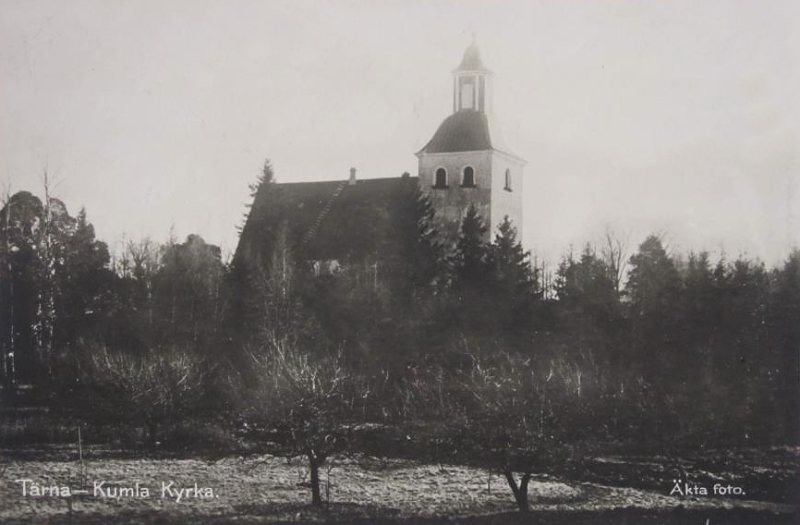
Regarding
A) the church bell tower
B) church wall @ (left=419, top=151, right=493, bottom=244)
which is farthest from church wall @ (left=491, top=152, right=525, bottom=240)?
church wall @ (left=419, top=151, right=493, bottom=244)

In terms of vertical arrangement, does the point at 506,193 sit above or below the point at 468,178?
below

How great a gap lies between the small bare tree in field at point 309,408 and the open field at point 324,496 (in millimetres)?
718

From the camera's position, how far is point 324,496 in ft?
50.5

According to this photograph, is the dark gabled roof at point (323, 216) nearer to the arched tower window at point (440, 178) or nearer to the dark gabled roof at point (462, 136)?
the arched tower window at point (440, 178)

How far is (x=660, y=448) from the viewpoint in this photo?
60.0 ft

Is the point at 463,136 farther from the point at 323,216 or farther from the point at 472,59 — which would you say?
the point at 472,59

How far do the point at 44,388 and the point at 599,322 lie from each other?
48.8 ft

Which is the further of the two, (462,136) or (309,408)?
(462,136)

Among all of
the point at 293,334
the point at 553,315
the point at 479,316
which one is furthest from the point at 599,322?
the point at 293,334

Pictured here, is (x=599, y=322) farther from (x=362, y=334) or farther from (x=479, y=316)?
(x=362, y=334)

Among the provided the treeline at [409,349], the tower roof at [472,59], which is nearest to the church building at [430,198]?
the treeline at [409,349]

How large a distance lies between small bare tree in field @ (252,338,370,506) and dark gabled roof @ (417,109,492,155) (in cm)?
1479

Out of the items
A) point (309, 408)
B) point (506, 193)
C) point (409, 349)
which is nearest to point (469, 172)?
point (506, 193)

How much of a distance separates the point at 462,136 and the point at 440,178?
6.90 ft
